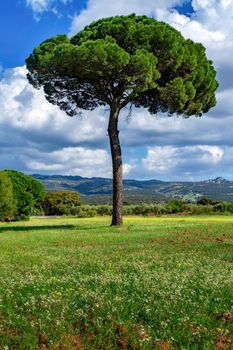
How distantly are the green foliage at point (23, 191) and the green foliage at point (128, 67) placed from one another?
41.5m

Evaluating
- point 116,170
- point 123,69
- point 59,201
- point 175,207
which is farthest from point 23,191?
point 123,69

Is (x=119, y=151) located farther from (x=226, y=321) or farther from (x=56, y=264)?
(x=226, y=321)

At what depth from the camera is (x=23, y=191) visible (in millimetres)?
86438

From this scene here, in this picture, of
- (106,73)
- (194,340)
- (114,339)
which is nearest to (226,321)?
(194,340)

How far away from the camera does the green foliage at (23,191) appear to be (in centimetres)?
8512

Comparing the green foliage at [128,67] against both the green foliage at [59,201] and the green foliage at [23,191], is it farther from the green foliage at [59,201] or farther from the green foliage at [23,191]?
the green foliage at [59,201]

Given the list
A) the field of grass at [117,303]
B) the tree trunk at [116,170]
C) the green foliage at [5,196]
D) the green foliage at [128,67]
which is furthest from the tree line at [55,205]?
the field of grass at [117,303]

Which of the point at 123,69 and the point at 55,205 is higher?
the point at 123,69

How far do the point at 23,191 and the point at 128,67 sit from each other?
52.0m

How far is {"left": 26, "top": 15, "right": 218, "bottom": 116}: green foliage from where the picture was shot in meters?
37.7

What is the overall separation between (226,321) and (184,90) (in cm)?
3320

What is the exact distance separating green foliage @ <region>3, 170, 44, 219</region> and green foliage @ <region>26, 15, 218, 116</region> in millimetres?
41530

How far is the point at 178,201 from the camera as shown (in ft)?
252

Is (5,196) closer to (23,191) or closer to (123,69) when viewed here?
(23,191)
